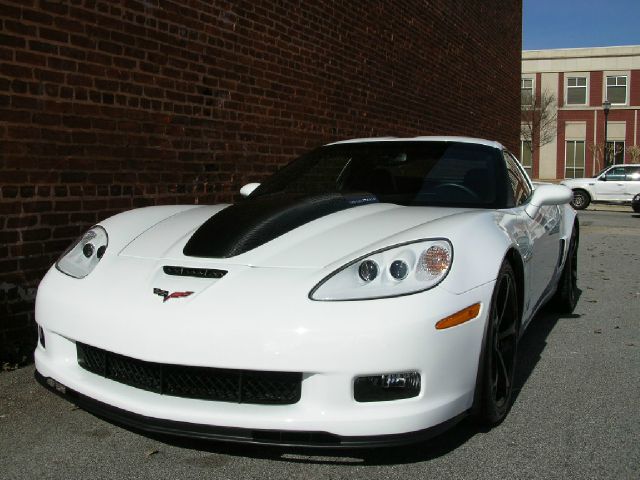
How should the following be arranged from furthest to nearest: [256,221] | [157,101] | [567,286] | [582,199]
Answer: [582,199] → [567,286] → [157,101] → [256,221]

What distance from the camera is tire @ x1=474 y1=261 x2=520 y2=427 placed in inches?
105

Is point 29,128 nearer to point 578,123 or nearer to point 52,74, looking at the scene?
point 52,74

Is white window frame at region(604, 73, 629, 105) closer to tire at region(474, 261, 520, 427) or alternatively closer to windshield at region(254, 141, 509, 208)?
windshield at region(254, 141, 509, 208)

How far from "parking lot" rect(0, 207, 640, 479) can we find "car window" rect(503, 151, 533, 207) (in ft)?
3.18

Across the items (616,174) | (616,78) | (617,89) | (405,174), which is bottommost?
(616,174)

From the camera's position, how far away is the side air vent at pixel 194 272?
259cm

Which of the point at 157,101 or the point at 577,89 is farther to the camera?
the point at 577,89

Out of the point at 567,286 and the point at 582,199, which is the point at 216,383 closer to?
the point at 567,286

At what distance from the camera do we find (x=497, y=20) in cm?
1527

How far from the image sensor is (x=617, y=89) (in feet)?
137

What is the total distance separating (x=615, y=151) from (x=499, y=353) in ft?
141

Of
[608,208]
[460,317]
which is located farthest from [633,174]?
[460,317]

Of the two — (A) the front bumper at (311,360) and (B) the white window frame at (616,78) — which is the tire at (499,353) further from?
(B) the white window frame at (616,78)

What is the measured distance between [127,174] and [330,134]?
342 centimetres
